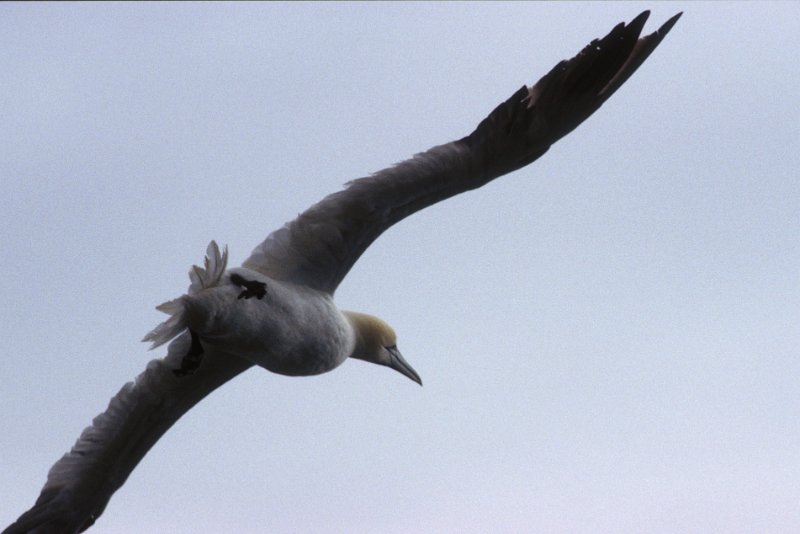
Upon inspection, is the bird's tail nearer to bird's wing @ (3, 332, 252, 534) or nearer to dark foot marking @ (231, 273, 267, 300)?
dark foot marking @ (231, 273, 267, 300)

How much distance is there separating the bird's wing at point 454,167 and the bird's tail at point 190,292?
0.73m

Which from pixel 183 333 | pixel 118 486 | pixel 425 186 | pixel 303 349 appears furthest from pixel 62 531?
pixel 425 186

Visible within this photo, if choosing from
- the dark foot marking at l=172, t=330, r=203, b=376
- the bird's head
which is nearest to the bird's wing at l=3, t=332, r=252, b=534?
the dark foot marking at l=172, t=330, r=203, b=376

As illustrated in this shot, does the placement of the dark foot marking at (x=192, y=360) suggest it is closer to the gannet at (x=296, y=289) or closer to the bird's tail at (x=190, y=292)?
the gannet at (x=296, y=289)

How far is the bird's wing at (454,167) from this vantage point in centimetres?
888

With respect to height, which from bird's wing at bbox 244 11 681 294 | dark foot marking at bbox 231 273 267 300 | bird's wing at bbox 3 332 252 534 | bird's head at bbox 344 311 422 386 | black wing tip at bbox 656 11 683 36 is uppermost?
black wing tip at bbox 656 11 683 36

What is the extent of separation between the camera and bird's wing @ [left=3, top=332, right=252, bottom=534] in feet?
30.9

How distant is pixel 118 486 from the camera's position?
980cm

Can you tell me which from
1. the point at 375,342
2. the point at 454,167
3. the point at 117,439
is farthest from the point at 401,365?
the point at 117,439

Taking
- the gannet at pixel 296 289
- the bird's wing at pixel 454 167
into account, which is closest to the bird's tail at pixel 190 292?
the gannet at pixel 296 289

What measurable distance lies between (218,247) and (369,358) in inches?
84.6

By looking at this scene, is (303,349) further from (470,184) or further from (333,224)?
(470,184)

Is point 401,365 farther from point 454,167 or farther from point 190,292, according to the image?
point 190,292

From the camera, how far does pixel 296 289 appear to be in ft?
29.2
